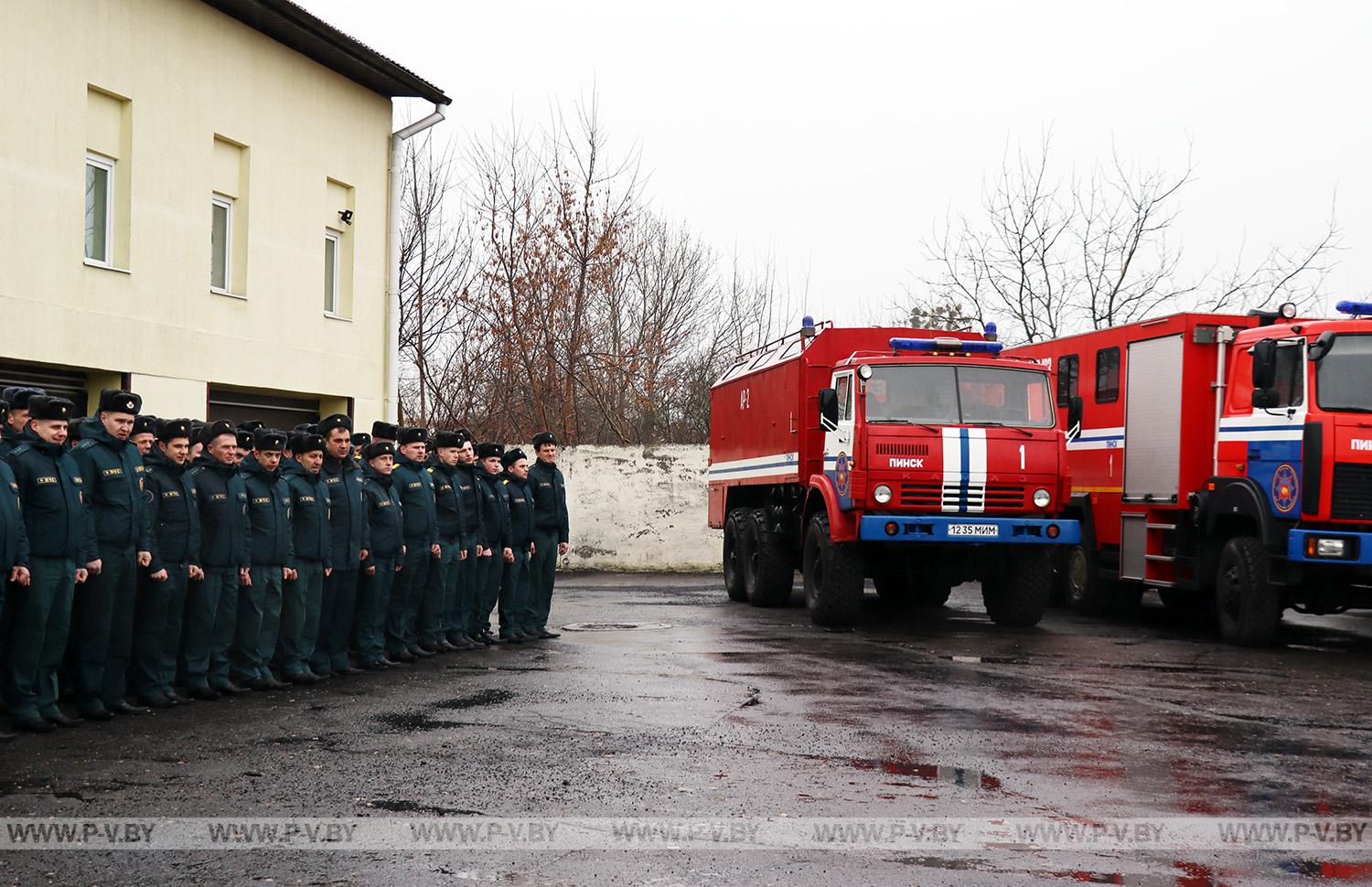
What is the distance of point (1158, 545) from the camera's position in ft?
50.2

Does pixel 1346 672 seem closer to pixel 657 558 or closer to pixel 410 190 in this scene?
pixel 657 558

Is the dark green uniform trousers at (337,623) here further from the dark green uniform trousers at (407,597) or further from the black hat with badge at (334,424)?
the black hat with badge at (334,424)

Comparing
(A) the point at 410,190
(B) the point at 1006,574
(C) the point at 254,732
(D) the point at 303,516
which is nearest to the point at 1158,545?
(B) the point at 1006,574

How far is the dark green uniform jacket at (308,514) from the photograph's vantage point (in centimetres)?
1093

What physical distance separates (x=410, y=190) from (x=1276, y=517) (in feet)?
70.3

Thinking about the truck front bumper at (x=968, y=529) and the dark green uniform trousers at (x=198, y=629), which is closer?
the dark green uniform trousers at (x=198, y=629)

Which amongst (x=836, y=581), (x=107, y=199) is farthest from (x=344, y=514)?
(x=107, y=199)

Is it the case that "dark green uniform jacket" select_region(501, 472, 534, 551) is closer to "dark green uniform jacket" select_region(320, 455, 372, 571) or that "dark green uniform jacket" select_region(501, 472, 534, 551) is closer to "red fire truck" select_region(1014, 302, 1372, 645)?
"dark green uniform jacket" select_region(320, 455, 372, 571)

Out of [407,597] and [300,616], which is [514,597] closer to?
[407,597]

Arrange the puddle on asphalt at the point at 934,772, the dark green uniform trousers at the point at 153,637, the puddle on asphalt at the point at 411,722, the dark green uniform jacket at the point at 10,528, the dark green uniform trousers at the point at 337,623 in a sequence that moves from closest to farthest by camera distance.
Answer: the puddle on asphalt at the point at 934,772
the dark green uniform jacket at the point at 10,528
the puddle on asphalt at the point at 411,722
the dark green uniform trousers at the point at 153,637
the dark green uniform trousers at the point at 337,623

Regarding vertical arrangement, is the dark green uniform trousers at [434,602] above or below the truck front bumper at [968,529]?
below

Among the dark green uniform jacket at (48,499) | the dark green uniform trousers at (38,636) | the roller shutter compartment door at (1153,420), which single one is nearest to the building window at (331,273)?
the roller shutter compartment door at (1153,420)

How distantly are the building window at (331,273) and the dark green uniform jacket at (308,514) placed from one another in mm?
8997

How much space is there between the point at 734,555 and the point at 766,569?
5.09 feet
